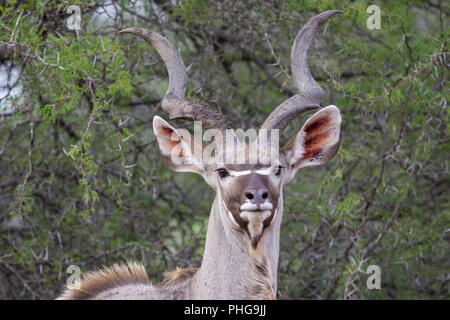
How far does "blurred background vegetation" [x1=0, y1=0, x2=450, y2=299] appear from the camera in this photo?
595 cm

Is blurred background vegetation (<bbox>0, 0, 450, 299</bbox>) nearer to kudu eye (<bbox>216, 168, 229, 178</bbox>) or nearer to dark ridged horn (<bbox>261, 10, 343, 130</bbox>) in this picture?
dark ridged horn (<bbox>261, 10, 343, 130</bbox>)

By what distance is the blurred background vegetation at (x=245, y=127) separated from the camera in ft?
19.5

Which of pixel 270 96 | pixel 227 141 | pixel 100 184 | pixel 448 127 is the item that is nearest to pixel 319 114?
pixel 227 141

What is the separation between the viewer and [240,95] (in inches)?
291

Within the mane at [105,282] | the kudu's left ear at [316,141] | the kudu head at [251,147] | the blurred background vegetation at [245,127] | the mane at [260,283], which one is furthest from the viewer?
the blurred background vegetation at [245,127]

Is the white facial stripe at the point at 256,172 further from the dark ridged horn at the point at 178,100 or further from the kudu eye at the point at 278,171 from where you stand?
the dark ridged horn at the point at 178,100

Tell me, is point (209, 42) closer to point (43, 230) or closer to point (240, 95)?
point (240, 95)

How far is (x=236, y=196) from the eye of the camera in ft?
12.2

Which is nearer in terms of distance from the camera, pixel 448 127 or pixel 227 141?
pixel 227 141

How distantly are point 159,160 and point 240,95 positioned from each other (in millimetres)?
1171

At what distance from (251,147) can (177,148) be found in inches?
23.1

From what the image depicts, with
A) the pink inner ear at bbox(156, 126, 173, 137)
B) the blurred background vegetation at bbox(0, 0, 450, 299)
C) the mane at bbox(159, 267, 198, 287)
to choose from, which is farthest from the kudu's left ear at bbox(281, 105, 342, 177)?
the blurred background vegetation at bbox(0, 0, 450, 299)

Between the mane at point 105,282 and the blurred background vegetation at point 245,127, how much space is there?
130 cm

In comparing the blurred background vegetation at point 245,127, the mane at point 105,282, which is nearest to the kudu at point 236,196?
the mane at point 105,282
